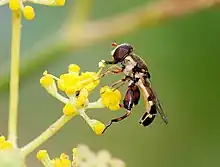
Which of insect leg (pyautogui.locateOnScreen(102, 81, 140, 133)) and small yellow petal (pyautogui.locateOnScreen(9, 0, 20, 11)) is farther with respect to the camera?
insect leg (pyautogui.locateOnScreen(102, 81, 140, 133))

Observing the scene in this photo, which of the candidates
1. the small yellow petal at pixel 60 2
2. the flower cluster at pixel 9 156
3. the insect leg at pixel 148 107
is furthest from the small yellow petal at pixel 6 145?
the insect leg at pixel 148 107

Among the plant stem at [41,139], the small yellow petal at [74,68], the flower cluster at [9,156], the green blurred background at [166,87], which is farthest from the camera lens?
the green blurred background at [166,87]

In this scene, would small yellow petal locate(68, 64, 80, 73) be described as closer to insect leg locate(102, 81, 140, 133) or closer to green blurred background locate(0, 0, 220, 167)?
insect leg locate(102, 81, 140, 133)

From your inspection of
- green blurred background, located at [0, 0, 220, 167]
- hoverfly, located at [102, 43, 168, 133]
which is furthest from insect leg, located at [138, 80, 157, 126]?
green blurred background, located at [0, 0, 220, 167]

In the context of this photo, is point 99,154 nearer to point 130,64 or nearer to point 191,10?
point 130,64

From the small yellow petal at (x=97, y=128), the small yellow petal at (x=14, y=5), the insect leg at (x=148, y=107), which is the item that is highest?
the small yellow petal at (x=14, y=5)

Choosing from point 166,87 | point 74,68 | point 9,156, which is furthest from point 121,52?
point 166,87

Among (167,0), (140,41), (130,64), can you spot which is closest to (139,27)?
(167,0)

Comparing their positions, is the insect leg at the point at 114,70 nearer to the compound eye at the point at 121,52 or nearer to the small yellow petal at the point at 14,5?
the compound eye at the point at 121,52
